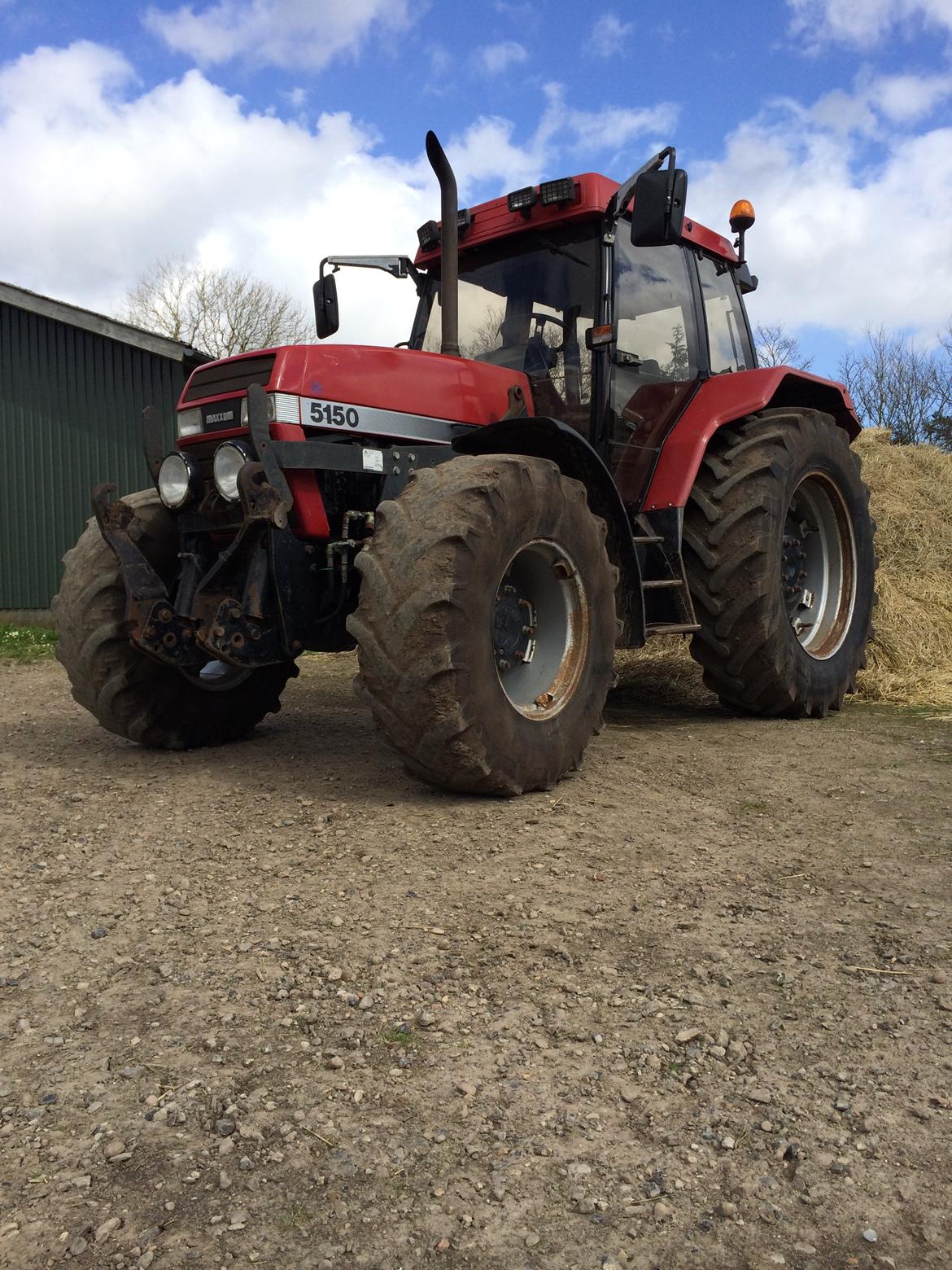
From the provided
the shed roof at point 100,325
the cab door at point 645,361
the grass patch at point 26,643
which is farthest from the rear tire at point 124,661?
the shed roof at point 100,325

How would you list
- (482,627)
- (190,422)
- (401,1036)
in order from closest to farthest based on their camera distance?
Result: (401,1036) < (482,627) < (190,422)

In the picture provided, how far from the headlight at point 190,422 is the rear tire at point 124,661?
389 mm

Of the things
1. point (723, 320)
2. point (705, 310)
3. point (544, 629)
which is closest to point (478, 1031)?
point (544, 629)

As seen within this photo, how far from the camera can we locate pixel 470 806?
3.80 m

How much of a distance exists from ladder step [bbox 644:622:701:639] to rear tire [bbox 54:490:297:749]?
190cm

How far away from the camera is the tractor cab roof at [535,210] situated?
5055mm

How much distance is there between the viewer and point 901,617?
686 cm

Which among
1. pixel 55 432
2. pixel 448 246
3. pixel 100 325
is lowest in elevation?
pixel 448 246

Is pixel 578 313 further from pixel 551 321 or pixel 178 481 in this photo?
pixel 178 481

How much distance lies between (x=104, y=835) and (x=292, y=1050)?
1.74 meters

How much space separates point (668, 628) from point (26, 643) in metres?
8.92

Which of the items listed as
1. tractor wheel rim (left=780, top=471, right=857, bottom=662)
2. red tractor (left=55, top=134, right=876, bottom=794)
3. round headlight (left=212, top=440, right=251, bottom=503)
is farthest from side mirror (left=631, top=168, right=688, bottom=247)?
tractor wheel rim (left=780, top=471, right=857, bottom=662)

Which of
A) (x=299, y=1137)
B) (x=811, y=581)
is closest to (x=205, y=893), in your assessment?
(x=299, y=1137)

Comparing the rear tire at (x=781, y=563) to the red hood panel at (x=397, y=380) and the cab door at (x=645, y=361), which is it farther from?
the red hood panel at (x=397, y=380)
